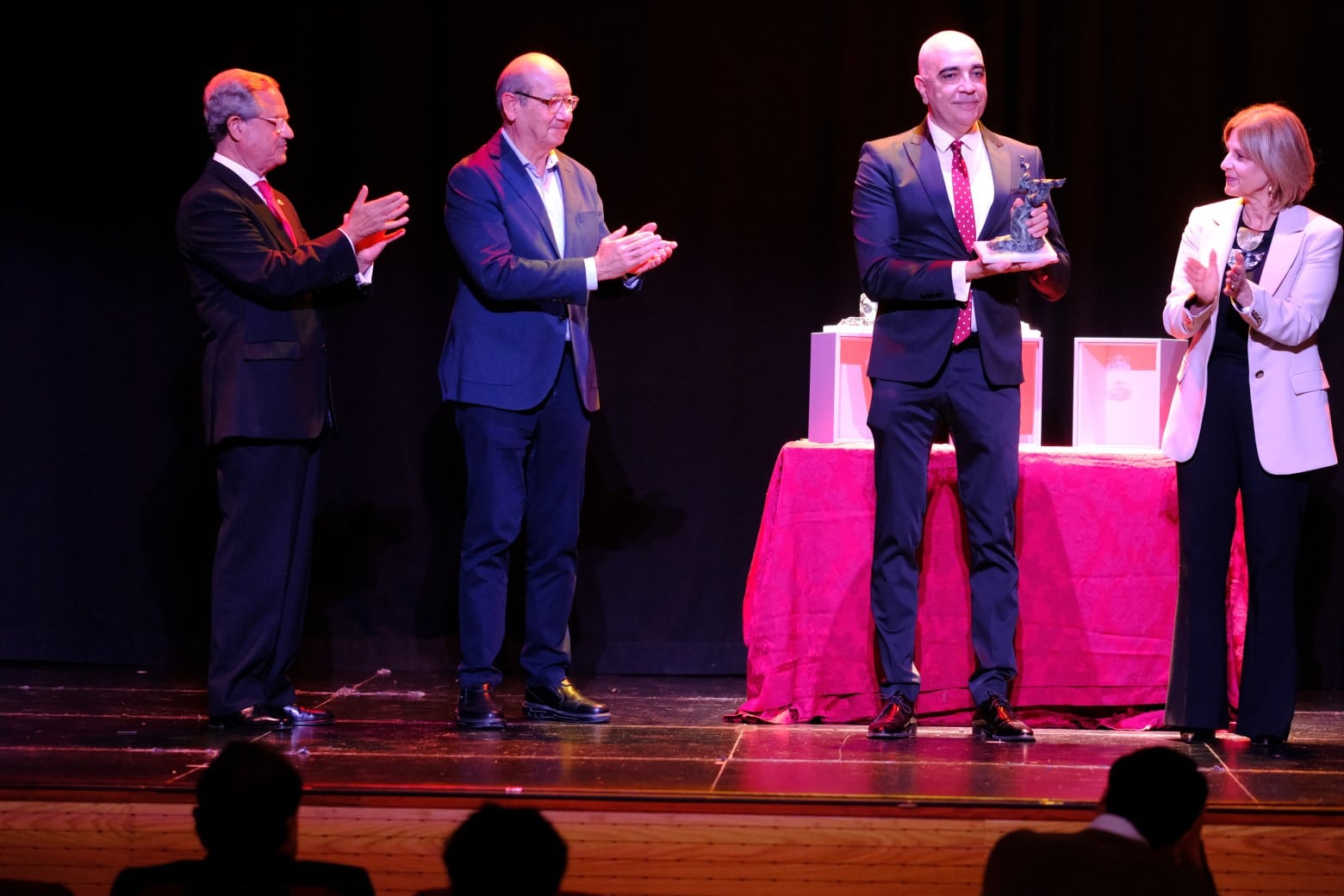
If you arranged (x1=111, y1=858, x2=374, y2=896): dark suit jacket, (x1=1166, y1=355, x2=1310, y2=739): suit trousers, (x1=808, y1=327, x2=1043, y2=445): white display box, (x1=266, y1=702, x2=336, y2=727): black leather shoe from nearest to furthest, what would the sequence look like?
(x1=111, y1=858, x2=374, y2=896): dark suit jacket, (x1=1166, y1=355, x2=1310, y2=739): suit trousers, (x1=266, y1=702, x2=336, y2=727): black leather shoe, (x1=808, y1=327, x2=1043, y2=445): white display box

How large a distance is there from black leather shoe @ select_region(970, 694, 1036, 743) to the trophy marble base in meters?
1.12

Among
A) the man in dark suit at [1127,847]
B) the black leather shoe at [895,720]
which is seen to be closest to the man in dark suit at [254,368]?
the black leather shoe at [895,720]

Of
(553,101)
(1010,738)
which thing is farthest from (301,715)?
(1010,738)

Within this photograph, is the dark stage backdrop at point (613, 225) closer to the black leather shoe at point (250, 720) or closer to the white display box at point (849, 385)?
the white display box at point (849, 385)

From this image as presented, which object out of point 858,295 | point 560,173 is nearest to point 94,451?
point 560,173

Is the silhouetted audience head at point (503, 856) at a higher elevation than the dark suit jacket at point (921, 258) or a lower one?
lower

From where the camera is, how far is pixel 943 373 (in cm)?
377

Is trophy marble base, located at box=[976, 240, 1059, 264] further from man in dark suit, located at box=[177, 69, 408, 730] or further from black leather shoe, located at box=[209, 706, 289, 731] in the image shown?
black leather shoe, located at box=[209, 706, 289, 731]

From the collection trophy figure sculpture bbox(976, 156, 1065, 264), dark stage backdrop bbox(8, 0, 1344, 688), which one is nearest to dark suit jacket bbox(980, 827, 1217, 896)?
trophy figure sculpture bbox(976, 156, 1065, 264)

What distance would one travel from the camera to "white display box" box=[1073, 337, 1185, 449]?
14.2 feet

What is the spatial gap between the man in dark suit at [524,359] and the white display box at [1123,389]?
1366mm

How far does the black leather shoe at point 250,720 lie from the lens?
3.88 meters

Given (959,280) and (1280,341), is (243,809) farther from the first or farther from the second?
(1280,341)

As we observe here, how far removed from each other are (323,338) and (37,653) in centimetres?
215
